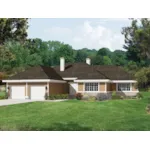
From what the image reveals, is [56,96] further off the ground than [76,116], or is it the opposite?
[56,96]

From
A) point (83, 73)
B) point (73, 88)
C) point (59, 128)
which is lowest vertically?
point (59, 128)

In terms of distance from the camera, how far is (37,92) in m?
27.8

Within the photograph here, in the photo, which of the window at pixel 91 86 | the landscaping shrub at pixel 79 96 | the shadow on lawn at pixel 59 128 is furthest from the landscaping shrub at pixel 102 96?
the shadow on lawn at pixel 59 128

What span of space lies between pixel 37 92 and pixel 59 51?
8.46 metres

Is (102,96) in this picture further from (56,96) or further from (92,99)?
(56,96)

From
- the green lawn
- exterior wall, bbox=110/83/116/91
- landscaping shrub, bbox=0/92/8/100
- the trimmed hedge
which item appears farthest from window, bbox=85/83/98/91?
the green lawn

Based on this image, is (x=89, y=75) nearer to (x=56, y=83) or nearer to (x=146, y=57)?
(x=56, y=83)

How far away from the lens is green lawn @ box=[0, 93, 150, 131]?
16.9 m

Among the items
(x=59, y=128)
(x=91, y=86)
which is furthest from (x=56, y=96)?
(x=59, y=128)

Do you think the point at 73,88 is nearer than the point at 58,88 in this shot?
No

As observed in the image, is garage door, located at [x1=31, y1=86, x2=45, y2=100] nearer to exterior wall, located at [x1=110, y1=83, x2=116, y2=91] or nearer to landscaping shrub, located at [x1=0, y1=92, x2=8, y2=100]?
landscaping shrub, located at [x1=0, y1=92, x2=8, y2=100]

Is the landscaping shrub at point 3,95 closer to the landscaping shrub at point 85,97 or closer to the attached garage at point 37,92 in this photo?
the attached garage at point 37,92
